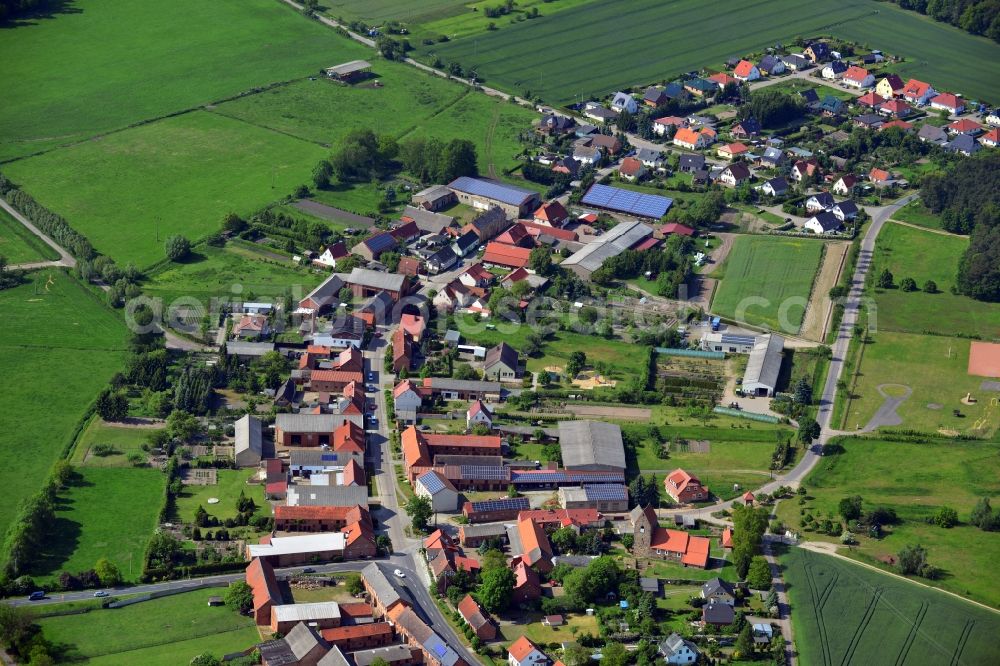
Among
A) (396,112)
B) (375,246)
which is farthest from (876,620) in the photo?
(396,112)

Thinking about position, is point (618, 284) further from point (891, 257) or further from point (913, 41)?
point (913, 41)

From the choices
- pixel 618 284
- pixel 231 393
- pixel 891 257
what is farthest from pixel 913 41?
pixel 231 393

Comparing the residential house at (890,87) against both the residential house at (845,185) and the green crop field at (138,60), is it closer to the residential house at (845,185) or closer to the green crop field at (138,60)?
the residential house at (845,185)

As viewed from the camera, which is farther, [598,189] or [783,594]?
[598,189]

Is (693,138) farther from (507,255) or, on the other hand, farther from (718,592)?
(718,592)

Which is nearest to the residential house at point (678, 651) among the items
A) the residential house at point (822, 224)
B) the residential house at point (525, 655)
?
the residential house at point (525, 655)

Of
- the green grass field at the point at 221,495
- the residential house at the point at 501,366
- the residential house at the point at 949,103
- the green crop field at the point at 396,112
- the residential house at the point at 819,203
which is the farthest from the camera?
the residential house at the point at 949,103
